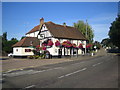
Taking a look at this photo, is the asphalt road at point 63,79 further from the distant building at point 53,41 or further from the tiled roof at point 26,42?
the tiled roof at point 26,42

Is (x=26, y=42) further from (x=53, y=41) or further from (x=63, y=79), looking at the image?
(x=63, y=79)

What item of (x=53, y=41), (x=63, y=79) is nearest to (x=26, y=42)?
(x=53, y=41)

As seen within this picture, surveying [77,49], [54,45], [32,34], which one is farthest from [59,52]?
[32,34]

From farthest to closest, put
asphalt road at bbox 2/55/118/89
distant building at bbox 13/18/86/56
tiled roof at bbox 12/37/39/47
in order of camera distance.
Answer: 1. tiled roof at bbox 12/37/39/47
2. distant building at bbox 13/18/86/56
3. asphalt road at bbox 2/55/118/89

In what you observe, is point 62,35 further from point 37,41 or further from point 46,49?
point 37,41

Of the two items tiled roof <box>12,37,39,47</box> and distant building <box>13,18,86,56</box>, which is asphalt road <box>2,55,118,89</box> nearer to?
distant building <box>13,18,86,56</box>

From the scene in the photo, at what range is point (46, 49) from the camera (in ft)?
125

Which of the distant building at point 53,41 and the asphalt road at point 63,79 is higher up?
the distant building at point 53,41

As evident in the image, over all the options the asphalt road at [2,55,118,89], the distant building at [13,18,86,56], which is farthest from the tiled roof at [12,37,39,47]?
the asphalt road at [2,55,118,89]

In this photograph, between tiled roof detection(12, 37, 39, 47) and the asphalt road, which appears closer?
the asphalt road

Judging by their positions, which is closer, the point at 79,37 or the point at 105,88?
the point at 105,88

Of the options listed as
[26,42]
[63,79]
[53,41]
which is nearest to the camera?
[63,79]

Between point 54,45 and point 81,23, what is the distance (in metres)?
26.6

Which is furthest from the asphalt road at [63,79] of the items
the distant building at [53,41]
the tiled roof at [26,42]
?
the tiled roof at [26,42]
